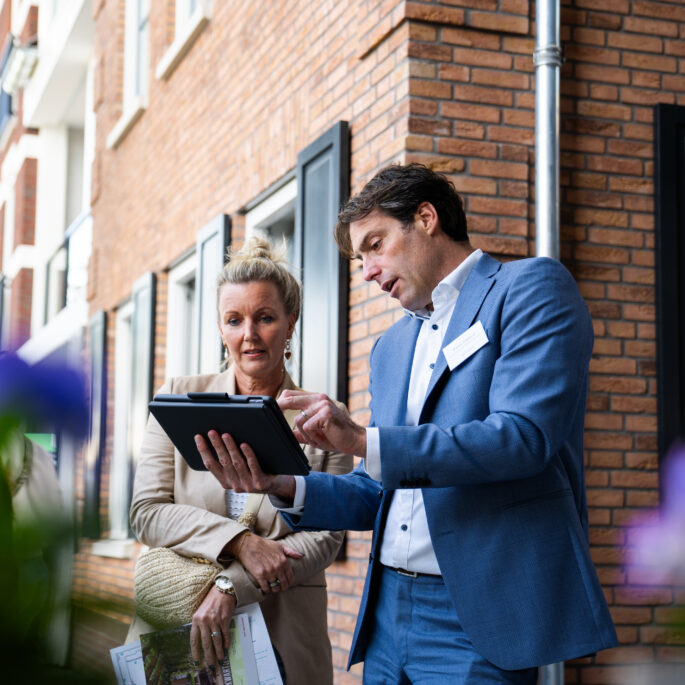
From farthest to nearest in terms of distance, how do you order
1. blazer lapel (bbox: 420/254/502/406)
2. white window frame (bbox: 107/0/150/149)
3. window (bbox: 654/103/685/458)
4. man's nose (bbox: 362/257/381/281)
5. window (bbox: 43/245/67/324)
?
1. white window frame (bbox: 107/0/150/149)
2. window (bbox: 654/103/685/458)
3. man's nose (bbox: 362/257/381/281)
4. blazer lapel (bbox: 420/254/502/406)
5. window (bbox: 43/245/67/324)

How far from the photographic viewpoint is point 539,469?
1.95 meters

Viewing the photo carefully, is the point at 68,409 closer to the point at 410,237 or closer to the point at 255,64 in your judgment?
the point at 410,237

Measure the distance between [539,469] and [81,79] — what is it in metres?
15.4

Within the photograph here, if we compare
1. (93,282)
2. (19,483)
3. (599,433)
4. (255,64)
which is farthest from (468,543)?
(93,282)

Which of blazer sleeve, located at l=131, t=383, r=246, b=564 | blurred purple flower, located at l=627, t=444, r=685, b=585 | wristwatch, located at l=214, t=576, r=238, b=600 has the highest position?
blurred purple flower, located at l=627, t=444, r=685, b=585

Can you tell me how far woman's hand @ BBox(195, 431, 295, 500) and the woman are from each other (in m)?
0.33

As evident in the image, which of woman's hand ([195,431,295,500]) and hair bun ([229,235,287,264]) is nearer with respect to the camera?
woman's hand ([195,431,295,500])

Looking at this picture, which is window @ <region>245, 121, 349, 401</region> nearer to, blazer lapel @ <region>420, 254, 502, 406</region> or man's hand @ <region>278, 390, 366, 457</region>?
blazer lapel @ <region>420, 254, 502, 406</region>

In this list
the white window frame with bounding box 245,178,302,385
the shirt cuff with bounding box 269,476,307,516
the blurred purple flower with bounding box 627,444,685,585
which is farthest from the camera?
the white window frame with bounding box 245,178,302,385

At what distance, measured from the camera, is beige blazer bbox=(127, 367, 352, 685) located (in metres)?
2.59

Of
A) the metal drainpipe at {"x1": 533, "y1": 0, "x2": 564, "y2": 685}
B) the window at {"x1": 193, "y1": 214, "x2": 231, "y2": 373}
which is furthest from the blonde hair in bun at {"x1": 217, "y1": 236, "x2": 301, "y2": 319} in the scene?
the window at {"x1": 193, "y1": 214, "x2": 231, "y2": 373}

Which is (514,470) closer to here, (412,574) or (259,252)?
(412,574)

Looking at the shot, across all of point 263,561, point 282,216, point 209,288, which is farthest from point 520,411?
point 209,288

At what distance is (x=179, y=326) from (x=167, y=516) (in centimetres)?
613
